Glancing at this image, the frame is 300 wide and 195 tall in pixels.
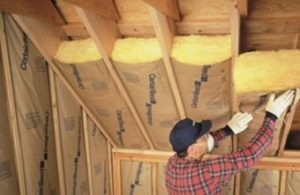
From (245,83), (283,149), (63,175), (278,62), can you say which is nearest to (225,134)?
(245,83)

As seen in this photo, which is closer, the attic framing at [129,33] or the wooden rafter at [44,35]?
the attic framing at [129,33]

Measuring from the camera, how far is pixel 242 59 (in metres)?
1.96

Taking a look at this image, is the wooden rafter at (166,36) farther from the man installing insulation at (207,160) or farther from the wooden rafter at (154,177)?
the wooden rafter at (154,177)

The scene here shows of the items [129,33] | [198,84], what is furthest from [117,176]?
[129,33]

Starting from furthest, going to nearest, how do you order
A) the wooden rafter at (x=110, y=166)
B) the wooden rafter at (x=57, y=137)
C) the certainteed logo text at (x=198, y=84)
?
the wooden rafter at (x=110, y=166) → the wooden rafter at (x=57, y=137) → the certainteed logo text at (x=198, y=84)

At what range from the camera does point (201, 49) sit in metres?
2.08

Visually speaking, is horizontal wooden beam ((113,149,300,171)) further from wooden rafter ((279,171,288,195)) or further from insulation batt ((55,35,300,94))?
insulation batt ((55,35,300,94))

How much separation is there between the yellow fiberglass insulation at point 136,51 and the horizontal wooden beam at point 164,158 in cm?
129

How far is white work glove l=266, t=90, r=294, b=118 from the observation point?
72.3 inches

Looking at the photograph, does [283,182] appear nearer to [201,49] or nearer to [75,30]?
[201,49]

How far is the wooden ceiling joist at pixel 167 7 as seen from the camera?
64.3 inches

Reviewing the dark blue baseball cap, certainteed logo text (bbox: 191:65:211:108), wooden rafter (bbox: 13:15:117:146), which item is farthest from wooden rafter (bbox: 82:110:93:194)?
the dark blue baseball cap

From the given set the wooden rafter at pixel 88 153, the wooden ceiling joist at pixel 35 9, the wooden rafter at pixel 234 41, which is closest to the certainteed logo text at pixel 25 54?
the wooden ceiling joist at pixel 35 9

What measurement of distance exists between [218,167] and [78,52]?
51.3 inches
